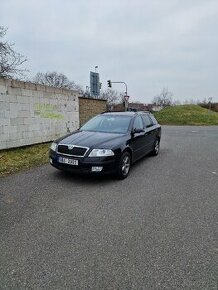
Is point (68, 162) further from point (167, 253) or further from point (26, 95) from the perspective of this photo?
point (26, 95)

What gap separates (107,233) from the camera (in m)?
3.56

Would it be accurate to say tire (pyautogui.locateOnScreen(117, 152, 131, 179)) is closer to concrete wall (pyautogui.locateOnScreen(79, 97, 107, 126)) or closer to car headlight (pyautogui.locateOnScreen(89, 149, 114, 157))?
car headlight (pyautogui.locateOnScreen(89, 149, 114, 157))

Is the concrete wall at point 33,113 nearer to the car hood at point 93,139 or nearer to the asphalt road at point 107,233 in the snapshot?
the asphalt road at point 107,233

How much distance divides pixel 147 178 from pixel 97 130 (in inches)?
70.3

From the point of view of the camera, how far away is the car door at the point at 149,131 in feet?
26.9

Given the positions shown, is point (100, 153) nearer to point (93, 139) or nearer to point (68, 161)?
point (93, 139)

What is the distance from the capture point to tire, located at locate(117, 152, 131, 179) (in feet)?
19.6

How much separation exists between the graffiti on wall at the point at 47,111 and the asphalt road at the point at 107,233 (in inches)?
185

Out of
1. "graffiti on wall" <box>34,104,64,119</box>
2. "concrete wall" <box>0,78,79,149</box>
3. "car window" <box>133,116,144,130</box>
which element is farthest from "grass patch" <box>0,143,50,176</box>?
"car window" <box>133,116,144,130</box>

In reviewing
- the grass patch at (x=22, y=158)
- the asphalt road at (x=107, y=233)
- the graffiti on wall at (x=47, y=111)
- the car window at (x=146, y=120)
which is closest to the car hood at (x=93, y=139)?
the asphalt road at (x=107, y=233)

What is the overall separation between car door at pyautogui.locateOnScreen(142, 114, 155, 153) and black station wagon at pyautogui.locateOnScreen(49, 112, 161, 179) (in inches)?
18.9

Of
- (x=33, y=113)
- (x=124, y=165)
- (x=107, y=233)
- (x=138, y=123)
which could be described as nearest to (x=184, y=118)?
(x=33, y=113)

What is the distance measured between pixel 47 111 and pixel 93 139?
18.1 feet

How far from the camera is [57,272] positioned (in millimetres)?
2740
